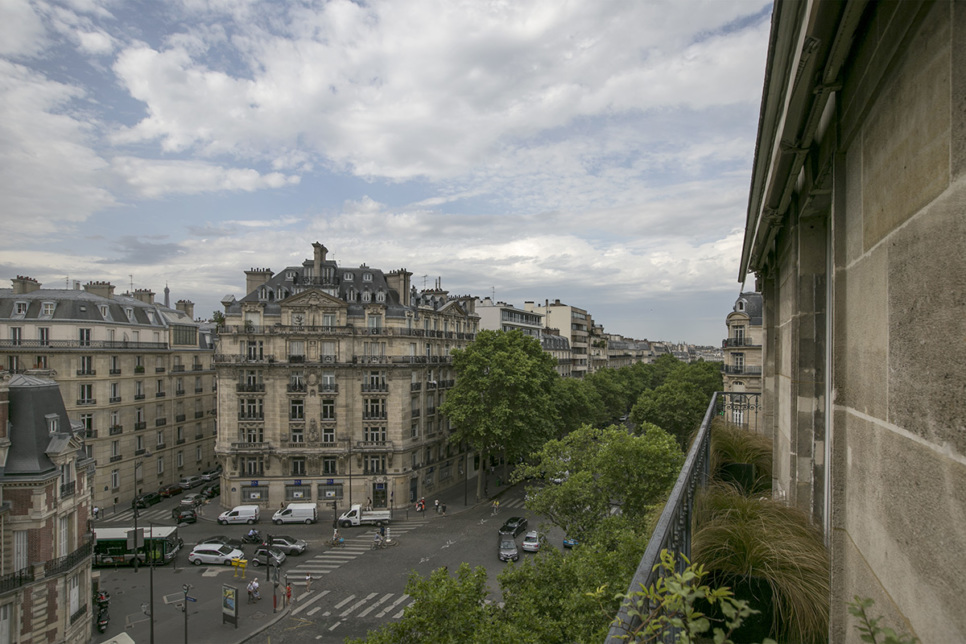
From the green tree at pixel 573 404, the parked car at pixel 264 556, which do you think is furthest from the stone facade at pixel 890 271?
the green tree at pixel 573 404

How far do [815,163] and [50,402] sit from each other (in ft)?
91.6

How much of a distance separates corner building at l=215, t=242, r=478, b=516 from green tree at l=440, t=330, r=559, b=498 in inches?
177

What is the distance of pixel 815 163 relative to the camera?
4.72m

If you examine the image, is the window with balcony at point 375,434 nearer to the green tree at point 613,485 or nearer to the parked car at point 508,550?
the parked car at point 508,550

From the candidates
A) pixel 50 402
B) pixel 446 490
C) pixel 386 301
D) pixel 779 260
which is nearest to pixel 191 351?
pixel 386 301

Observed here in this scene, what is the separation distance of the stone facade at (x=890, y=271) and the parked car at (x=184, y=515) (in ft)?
146

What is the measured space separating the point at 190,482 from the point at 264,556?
2164 centimetres

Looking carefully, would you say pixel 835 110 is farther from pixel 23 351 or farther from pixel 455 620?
pixel 23 351

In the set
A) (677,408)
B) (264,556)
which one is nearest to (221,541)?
(264,556)

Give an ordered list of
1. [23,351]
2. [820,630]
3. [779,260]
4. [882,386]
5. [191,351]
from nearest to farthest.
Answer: [882,386]
[820,630]
[779,260]
[23,351]
[191,351]

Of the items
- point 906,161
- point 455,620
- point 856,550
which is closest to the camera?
point 906,161

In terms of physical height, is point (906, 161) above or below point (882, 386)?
above

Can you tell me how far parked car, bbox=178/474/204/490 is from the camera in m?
48.7

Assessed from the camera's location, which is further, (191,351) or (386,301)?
(191,351)
